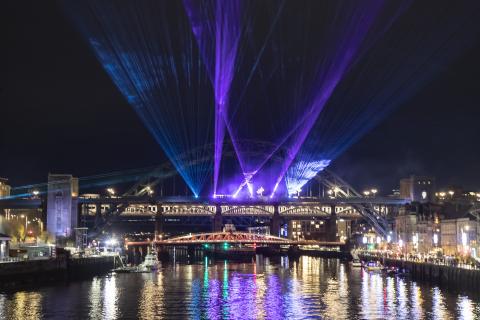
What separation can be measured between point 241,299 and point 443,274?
2211 cm

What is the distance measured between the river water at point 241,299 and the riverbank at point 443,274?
4.85ft

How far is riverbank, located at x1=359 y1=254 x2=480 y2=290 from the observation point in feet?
197

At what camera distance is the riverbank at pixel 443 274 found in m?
59.9

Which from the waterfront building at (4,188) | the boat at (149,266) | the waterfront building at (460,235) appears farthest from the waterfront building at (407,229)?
the waterfront building at (4,188)

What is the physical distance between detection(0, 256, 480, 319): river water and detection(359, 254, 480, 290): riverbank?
148 cm

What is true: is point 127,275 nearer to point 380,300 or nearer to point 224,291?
point 224,291

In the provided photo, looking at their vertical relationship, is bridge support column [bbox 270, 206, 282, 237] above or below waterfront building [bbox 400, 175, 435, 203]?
below

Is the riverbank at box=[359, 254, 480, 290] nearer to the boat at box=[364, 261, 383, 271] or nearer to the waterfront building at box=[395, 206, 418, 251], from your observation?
the boat at box=[364, 261, 383, 271]

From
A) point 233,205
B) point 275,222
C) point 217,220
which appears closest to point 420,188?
point 275,222

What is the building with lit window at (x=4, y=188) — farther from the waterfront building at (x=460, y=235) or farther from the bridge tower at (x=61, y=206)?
the waterfront building at (x=460, y=235)

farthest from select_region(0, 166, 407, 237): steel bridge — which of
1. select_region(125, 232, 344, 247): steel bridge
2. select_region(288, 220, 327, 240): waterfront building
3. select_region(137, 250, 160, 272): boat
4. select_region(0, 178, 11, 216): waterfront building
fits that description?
select_region(288, 220, 327, 240): waterfront building

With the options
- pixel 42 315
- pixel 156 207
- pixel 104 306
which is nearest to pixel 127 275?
pixel 104 306

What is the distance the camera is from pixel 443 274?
69.1 meters

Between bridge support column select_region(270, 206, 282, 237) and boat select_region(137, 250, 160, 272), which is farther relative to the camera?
bridge support column select_region(270, 206, 282, 237)
